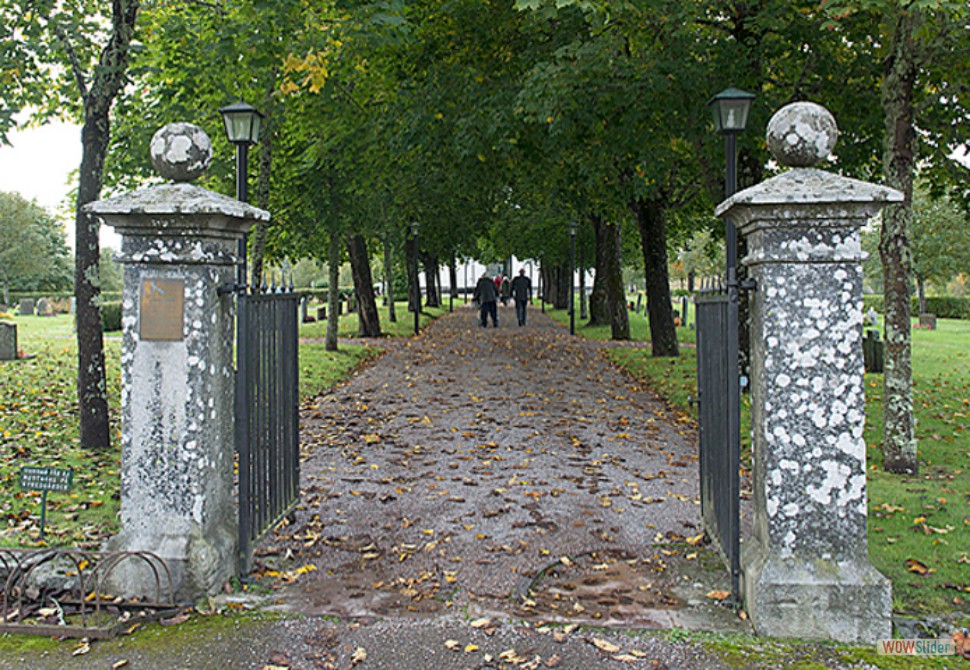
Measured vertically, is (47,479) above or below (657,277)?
below

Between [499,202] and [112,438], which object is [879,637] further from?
[499,202]

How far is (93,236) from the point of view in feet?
29.3

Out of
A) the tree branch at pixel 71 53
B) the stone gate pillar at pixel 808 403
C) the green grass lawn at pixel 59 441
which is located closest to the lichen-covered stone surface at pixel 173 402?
the green grass lawn at pixel 59 441

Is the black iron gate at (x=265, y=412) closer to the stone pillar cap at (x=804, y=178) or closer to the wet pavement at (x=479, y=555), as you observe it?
the wet pavement at (x=479, y=555)

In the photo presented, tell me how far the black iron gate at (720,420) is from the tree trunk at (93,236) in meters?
6.48

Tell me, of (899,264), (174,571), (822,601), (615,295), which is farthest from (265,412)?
(615,295)

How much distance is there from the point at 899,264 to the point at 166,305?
6.73 meters

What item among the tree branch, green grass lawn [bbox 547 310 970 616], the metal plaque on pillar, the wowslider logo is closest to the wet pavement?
the wowslider logo

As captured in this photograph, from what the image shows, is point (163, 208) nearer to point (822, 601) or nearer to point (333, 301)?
point (822, 601)

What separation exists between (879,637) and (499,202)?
26.3 meters

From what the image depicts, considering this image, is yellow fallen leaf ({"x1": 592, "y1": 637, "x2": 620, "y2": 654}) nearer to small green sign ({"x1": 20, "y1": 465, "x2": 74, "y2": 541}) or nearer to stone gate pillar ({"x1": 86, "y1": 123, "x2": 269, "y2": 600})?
stone gate pillar ({"x1": 86, "y1": 123, "x2": 269, "y2": 600})

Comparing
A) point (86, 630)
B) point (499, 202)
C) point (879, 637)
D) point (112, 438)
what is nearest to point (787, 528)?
point (879, 637)

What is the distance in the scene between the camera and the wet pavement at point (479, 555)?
13.9 feet

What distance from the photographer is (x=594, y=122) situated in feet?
37.7
